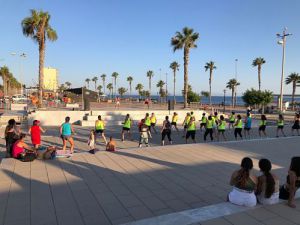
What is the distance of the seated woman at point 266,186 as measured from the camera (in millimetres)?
5027

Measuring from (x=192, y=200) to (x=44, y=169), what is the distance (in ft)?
13.8

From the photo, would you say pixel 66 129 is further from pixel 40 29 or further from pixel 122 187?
pixel 40 29

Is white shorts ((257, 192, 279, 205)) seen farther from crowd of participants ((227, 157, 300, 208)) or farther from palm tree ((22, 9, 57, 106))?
palm tree ((22, 9, 57, 106))

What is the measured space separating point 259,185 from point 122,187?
2.90 m

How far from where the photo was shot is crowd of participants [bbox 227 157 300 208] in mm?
4965

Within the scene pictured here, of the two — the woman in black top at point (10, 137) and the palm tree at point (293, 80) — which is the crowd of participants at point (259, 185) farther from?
the palm tree at point (293, 80)

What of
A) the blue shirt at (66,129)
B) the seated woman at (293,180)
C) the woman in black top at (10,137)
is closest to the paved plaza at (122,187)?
the seated woman at (293,180)

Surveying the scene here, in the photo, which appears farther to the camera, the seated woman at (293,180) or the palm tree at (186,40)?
the palm tree at (186,40)

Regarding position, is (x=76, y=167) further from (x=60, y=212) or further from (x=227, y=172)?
(x=227, y=172)

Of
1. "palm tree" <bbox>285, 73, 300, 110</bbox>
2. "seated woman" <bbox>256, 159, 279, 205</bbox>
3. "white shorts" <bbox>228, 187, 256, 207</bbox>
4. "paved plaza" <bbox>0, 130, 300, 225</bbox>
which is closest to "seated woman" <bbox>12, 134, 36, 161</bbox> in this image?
"paved plaza" <bbox>0, 130, 300, 225</bbox>

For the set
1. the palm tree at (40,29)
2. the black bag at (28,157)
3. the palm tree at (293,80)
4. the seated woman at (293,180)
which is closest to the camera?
the seated woman at (293,180)

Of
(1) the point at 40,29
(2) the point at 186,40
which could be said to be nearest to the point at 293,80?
(2) the point at 186,40

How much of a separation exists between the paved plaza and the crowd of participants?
18 cm

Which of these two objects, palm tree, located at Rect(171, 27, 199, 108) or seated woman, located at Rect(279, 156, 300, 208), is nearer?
seated woman, located at Rect(279, 156, 300, 208)
